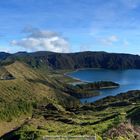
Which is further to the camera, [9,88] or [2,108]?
[9,88]

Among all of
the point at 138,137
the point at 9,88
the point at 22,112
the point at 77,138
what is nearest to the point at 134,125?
the point at 138,137

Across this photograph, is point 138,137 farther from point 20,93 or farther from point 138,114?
point 20,93

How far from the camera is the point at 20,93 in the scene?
200m

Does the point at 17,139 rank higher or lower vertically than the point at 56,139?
lower

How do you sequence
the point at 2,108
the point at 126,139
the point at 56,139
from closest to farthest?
1. the point at 56,139
2. the point at 126,139
3. the point at 2,108

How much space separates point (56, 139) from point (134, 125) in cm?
2366

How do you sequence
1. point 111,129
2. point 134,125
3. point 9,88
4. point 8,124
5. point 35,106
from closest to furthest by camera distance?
point 111,129, point 134,125, point 8,124, point 35,106, point 9,88

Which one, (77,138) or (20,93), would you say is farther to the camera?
(20,93)

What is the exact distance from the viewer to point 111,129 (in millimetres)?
49969

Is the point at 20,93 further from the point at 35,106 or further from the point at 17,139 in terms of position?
the point at 17,139

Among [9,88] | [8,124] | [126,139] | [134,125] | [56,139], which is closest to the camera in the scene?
[56,139]

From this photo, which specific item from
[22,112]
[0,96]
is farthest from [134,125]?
[0,96]

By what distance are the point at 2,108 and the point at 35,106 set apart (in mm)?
19156

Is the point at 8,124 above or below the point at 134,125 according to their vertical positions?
below
